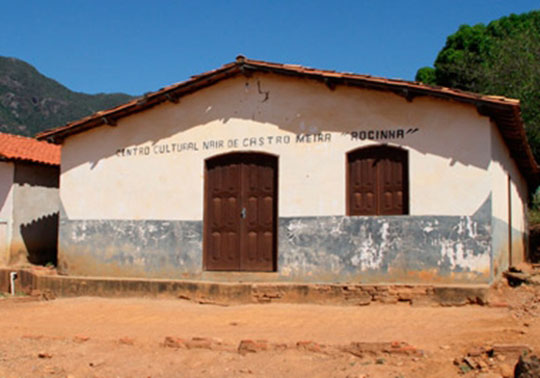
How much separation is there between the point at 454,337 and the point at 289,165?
490 centimetres

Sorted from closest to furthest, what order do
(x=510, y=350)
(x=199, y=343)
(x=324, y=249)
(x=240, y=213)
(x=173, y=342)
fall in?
1. (x=510, y=350)
2. (x=199, y=343)
3. (x=173, y=342)
4. (x=324, y=249)
5. (x=240, y=213)

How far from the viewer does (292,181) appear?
11.4 meters

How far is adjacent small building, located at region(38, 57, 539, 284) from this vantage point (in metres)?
10.2

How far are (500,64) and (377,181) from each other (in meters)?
12.8

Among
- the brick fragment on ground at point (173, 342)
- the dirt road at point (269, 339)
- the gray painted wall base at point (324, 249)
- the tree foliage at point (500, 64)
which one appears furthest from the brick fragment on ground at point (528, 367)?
the tree foliage at point (500, 64)

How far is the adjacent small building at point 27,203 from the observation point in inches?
595

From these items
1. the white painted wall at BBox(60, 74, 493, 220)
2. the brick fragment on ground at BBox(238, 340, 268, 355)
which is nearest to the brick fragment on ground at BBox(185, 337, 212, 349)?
the brick fragment on ground at BBox(238, 340, 268, 355)

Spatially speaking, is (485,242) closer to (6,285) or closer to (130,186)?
(130,186)

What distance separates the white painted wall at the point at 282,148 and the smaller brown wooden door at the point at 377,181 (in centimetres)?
17

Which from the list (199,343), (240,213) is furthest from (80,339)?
(240,213)

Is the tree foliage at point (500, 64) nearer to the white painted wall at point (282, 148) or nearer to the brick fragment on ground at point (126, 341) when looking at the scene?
the white painted wall at point (282, 148)

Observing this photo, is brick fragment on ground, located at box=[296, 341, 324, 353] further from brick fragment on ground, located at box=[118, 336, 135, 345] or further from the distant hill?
the distant hill

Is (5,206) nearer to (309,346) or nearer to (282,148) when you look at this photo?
(282,148)

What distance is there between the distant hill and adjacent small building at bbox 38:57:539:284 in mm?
49032
